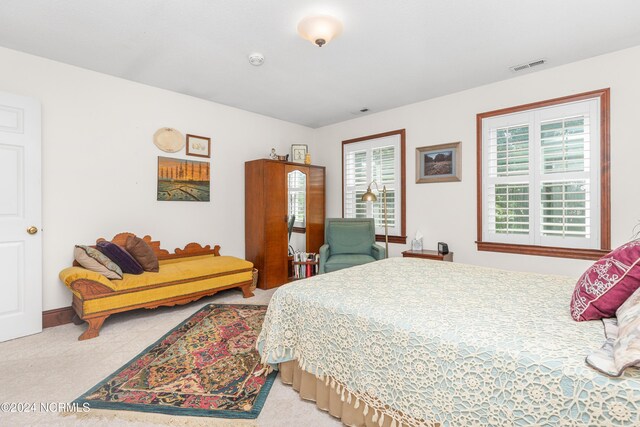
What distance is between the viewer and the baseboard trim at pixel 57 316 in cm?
291

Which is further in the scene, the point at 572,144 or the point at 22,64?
the point at 572,144

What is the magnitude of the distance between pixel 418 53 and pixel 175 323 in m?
3.51

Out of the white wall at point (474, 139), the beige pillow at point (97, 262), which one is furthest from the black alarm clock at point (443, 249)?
the beige pillow at point (97, 262)

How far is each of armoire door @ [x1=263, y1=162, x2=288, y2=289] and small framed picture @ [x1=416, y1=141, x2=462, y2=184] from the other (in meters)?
1.95

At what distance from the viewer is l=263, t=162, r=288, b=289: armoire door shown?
4.23 m

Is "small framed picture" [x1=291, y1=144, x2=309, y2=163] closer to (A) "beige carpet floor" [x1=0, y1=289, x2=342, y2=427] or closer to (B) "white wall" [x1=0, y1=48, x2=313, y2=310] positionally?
(B) "white wall" [x1=0, y1=48, x2=313, y2=310]

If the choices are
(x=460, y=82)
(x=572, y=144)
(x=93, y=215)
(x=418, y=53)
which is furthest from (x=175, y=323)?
(x=572, y=144)

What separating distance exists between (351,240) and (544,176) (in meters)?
2.32

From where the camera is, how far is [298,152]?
16.0 feet

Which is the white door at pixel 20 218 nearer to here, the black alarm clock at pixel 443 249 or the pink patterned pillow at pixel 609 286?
the pink patterned pillow at pixel 609 286

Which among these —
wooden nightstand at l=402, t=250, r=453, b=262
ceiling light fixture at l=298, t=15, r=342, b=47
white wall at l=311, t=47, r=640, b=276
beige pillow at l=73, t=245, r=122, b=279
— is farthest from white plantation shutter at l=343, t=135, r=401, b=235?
beige pillow at l=73, t=245, r=122, b=279

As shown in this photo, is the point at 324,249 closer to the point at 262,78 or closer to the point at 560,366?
the point at 262,78

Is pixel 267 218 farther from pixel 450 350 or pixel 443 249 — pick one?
pixel 450 350

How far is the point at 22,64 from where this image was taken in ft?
9.22
